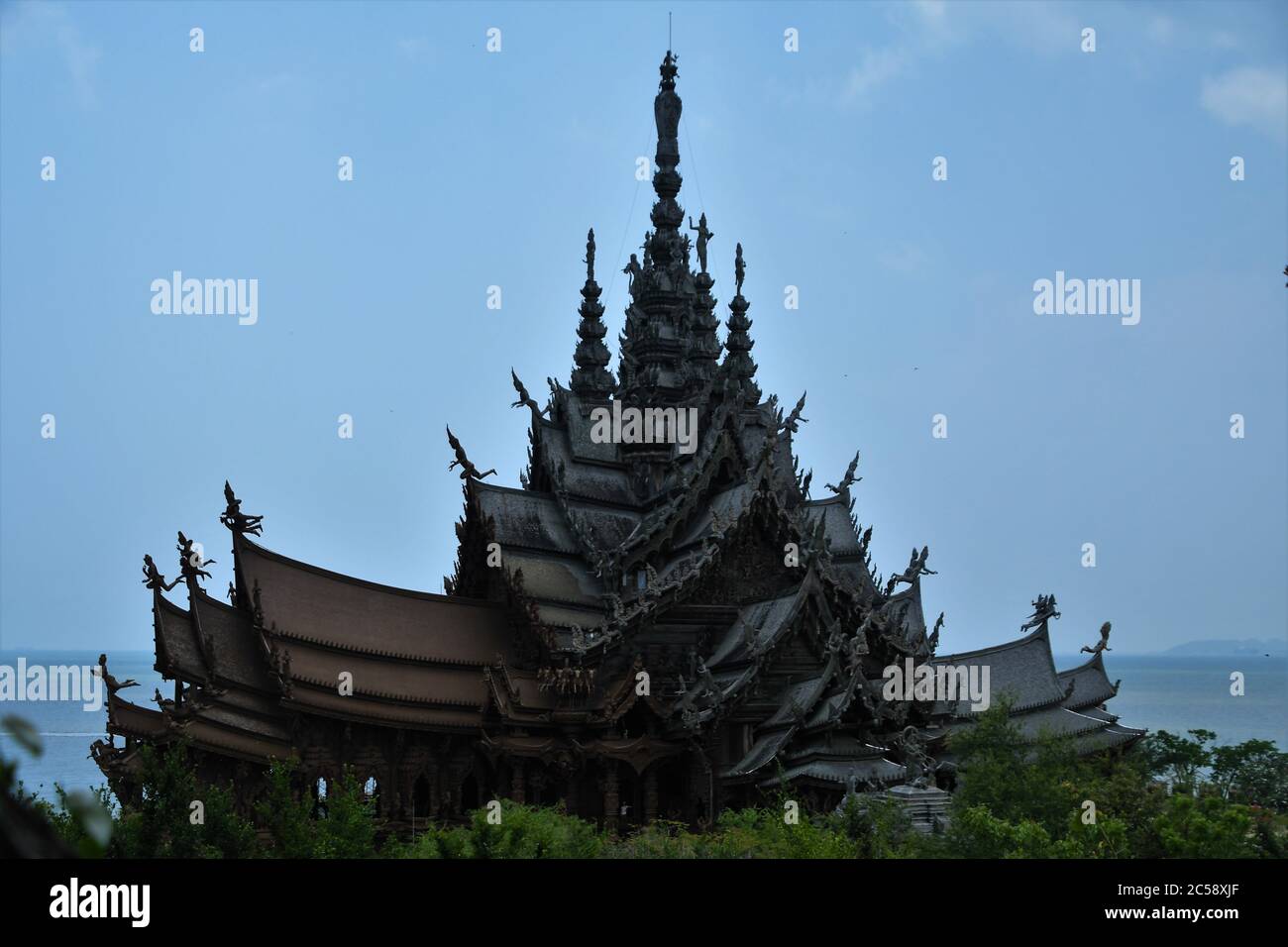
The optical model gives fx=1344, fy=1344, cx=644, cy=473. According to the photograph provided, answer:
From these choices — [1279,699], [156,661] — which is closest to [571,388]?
[156,661]

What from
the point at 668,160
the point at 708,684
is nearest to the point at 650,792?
the point at 708,684

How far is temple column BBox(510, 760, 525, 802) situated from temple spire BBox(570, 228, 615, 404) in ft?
62.3

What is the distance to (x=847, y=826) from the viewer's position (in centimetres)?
2395

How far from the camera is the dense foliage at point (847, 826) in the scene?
802 inches

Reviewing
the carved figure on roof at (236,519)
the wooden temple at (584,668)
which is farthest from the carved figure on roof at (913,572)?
the carved figure on roof at (236,519)

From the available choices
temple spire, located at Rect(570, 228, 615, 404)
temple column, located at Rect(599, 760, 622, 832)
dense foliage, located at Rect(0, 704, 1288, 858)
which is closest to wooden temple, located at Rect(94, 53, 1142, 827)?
temple column, located at Rect(599, 760, 622, 832)

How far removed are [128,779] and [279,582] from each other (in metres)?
8.50

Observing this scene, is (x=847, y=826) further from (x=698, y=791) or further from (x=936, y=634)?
(x=936, y=634)

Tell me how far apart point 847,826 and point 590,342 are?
96.6 ft

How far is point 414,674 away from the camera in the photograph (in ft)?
109

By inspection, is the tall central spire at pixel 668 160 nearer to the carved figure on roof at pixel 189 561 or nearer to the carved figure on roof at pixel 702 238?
the carved figure on roof at pixel 702 238

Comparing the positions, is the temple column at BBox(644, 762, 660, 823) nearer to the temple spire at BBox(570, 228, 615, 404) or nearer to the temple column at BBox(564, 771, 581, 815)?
the temple column at BBox(564, 771, 581, 815)
